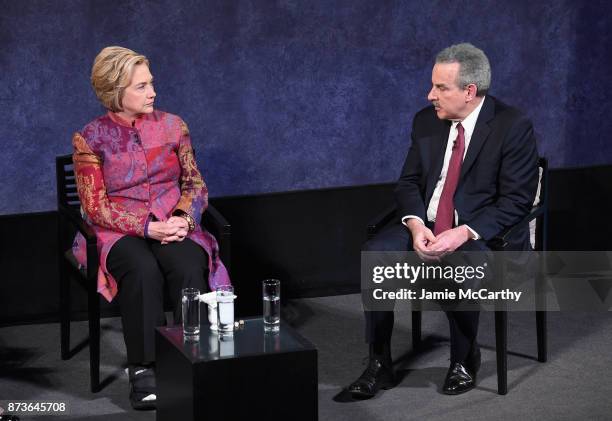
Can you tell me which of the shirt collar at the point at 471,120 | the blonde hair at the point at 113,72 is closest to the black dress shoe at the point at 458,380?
the shirt collar at the point at 471,120

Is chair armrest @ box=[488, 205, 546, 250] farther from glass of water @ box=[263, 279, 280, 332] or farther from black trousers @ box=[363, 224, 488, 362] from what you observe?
glass of water @ box=[263, 279, 280, 332]

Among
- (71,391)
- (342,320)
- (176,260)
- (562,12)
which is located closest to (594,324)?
(342,320)

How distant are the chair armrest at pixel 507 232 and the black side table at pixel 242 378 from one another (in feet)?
3.41

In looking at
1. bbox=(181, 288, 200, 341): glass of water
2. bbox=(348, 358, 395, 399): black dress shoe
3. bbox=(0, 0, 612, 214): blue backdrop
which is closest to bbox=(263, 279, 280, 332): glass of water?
bbox=(181, 288, 200, 341): glass of water

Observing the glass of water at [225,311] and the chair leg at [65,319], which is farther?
the chair leg at [65,319]

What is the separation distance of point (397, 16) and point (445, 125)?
109 centimetres

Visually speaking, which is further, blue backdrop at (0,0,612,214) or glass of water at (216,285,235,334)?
blue backdrop at (0,0,612,214)

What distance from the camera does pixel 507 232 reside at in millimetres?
4473

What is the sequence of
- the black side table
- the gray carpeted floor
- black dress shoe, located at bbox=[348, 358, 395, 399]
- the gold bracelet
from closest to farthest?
the black side table, the gray carpeted floor, black dress shoe, located at bbox=[348, 358, 395, 399], the gold bracelet

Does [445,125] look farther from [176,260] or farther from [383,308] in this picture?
[176,260]

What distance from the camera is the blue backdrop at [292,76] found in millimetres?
5094

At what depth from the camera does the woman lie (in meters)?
4.45

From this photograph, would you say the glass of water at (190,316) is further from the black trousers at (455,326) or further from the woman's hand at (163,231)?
the black trousers at (455,326)

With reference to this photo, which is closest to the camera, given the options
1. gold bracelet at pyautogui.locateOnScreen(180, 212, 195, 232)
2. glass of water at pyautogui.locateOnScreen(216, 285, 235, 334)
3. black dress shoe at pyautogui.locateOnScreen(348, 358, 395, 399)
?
glass of water at pyautogui.locateOnScreen(216, 285, 235, 334)
